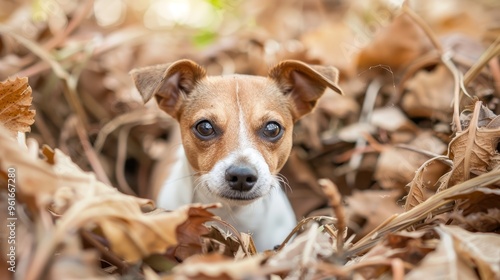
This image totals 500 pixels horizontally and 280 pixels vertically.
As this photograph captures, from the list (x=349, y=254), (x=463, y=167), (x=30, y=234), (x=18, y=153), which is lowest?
(x=349, y=254)

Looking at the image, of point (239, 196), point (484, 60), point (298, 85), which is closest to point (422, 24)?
point (484, 60)

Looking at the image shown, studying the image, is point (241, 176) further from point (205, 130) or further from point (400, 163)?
point (400, 163)

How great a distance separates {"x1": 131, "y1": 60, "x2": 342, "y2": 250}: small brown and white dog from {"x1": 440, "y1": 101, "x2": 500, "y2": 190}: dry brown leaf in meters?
0.65

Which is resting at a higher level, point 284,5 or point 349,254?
point 284,5

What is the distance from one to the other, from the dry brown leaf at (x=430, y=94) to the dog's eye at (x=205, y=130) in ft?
4.25

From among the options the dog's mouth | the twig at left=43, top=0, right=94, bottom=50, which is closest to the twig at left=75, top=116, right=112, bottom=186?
the twig at left=43, top=0, right=94, bottom=50

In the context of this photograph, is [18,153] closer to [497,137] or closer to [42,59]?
[497,137]

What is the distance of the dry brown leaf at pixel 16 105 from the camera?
6.30 ft

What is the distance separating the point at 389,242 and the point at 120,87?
109 inches

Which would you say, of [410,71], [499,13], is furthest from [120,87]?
[499,13]

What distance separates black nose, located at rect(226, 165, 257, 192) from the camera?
250 cm

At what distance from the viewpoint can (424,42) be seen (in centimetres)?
353

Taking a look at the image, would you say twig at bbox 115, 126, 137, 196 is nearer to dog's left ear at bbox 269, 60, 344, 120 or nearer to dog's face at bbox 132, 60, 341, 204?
dog's face at bbox 132, 60, 341, 204

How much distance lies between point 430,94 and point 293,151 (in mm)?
923
